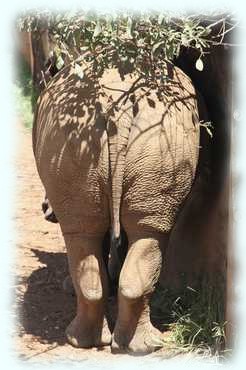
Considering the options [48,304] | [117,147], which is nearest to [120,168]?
[117,147]

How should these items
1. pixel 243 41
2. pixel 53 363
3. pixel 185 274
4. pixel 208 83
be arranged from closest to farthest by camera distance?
pixel 243 41, pixel 53 363, pixel 208 83, pixel 185 274

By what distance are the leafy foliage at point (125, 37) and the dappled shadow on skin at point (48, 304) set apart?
1.66m

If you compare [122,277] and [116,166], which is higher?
[116,166]

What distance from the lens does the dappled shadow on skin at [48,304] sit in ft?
16.7

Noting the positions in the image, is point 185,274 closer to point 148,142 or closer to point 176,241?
point 176,241

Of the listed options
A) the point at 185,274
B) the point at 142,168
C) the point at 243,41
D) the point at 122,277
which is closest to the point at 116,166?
the point at 142,168

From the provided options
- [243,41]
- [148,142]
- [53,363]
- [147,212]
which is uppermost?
[243,41]

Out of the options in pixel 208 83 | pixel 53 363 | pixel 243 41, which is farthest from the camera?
pixel 208 83

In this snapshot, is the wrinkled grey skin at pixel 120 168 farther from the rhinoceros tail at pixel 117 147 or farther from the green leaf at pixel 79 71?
the green leaf at pixel 79 71

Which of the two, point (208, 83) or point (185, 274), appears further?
point (185, 274)

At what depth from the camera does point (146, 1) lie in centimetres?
441

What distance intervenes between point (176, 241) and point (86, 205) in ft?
4.51

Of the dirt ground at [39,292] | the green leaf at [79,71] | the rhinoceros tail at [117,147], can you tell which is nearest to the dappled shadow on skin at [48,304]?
the dirt ground at [39,292]

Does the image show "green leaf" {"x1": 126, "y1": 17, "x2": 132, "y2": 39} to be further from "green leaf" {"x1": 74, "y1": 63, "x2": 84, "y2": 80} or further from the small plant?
the small plant
